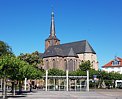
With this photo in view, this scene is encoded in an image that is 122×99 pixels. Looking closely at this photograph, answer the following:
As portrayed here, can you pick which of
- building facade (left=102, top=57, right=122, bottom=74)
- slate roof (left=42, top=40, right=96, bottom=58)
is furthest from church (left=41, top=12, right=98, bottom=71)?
building facade (left=102, top=57, right=122, bottom=74)

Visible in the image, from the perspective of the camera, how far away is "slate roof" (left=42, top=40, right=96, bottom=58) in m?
138

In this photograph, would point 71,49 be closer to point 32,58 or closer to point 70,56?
point 70,56

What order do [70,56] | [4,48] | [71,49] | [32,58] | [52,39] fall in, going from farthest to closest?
[52,39]
[71,49]
[70,56]
[32,58]
[4,48]

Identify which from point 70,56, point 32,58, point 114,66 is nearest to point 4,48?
point 32,58

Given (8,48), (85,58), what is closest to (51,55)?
(85,58)

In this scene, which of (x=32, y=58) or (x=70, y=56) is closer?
(x=32, y=58)

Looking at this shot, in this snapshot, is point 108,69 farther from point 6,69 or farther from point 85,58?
point 6,69

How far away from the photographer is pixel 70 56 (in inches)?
5379

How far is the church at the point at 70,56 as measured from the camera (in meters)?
136

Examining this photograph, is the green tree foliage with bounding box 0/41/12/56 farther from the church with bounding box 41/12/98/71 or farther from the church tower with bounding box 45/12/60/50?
the church tower with bounding box 45/12/60/50

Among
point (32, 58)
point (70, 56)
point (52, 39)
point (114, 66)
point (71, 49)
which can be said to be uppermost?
point (52, 39)

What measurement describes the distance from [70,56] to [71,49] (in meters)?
3.44

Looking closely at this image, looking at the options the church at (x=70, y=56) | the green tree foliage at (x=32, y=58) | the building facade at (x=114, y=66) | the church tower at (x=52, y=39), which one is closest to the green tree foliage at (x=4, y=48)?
the green tree foliage at (x=32, y=58)

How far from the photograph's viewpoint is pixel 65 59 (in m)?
137
